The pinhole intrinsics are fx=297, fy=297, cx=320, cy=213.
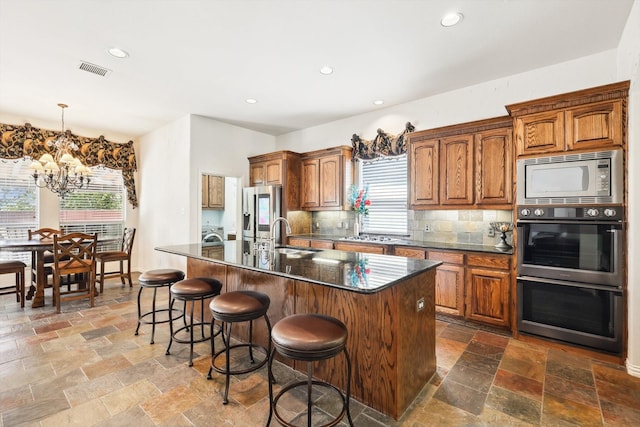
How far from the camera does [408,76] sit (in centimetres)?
355

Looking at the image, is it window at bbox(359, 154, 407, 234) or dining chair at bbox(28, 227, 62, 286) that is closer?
dining chair at bbox(28, 227, 62, 286)

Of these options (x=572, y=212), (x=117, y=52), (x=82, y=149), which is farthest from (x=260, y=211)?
(x=572, y=212)

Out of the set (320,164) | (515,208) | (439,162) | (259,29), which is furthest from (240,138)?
(515,208)

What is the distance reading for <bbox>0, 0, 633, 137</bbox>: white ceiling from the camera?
2.38 meters

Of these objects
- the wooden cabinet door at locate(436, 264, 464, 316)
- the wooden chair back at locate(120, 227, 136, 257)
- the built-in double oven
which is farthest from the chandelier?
the built-in double oven

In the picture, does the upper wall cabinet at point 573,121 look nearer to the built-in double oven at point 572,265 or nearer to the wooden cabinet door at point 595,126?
the wooden cabinet door at point 595,126

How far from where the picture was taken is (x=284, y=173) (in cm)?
521

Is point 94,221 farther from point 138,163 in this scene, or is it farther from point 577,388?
point 577,388

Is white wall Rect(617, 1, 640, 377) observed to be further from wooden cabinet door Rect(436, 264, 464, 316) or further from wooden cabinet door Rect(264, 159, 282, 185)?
wooden cabinet door Rect(264, 159, 282, 185)

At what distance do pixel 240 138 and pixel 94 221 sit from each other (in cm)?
340

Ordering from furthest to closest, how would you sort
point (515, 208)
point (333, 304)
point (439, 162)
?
point (439, 162), point (515, 208), point (333, 304)

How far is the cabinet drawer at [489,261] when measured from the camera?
10.2 feet

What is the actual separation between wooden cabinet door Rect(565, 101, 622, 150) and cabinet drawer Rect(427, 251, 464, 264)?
1466mm

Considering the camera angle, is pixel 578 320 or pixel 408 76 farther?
pixel 408 76
